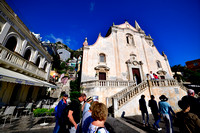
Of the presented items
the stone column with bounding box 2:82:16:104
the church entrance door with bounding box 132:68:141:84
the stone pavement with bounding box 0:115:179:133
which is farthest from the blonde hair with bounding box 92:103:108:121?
the church entrance door with bounding box 132:68:141:84

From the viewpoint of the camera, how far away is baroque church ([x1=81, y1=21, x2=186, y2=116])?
8.15m

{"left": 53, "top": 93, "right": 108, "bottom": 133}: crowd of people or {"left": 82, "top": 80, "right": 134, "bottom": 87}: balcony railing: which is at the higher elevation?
{"left": 82, "top": 80, "right": 134, "bottom": 87}: balcony railing

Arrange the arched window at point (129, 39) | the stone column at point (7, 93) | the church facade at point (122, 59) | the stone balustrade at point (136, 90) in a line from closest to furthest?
the stone column at point (7, 93) → the stone balustrade at point (136, 90) → the church facade at point (122, 59) → the arched window at point (129, 39)

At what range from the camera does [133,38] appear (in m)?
18.1

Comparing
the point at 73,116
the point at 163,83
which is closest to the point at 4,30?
the point at 73,116

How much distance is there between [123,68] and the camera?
14461 mm

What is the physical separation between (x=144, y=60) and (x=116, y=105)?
43.5ft

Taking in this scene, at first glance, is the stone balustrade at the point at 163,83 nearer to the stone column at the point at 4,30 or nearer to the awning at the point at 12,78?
the awning at the point at 12,78

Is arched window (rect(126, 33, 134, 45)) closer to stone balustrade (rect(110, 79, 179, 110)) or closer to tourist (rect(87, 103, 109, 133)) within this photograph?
stone balustrade (rect(110, 79, 179, 110))

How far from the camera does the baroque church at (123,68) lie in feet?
26.7

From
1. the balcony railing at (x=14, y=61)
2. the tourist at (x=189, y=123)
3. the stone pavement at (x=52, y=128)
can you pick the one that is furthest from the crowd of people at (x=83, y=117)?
the balcony railing at (x=14, y=61)

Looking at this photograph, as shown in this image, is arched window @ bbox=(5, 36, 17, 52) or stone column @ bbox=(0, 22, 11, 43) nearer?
stone column @ bbox=(0, 22, 11, 43)

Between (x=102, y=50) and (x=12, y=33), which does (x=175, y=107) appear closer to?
(x=102, y=50)

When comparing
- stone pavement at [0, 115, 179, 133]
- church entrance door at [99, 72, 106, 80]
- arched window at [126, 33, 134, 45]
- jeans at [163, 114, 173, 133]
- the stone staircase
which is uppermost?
arched window at [126, 33, 134, 45]
